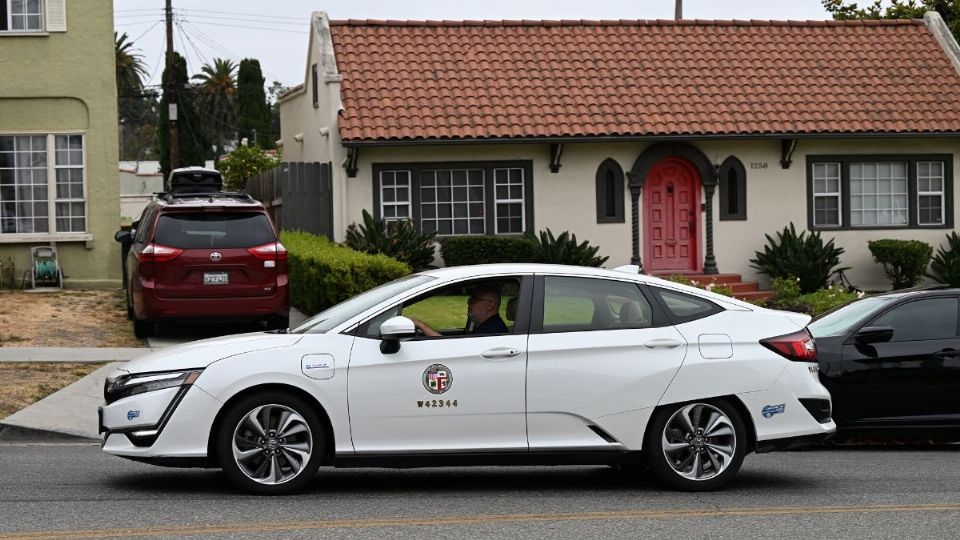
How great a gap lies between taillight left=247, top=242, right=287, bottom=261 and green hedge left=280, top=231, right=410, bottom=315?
2.27ft

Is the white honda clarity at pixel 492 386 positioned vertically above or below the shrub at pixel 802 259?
below

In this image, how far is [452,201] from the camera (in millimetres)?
25969

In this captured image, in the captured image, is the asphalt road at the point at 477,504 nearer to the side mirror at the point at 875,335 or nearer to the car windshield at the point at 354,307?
the car windshield at the point at 354,307

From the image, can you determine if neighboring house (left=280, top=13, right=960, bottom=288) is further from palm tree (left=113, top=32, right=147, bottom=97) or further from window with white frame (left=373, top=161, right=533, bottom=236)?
palm tree (left=113, top=32, right=147, bottom=97)

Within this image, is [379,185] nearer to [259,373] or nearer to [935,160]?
[935,160]

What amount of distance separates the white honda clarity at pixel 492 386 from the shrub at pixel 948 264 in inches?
657

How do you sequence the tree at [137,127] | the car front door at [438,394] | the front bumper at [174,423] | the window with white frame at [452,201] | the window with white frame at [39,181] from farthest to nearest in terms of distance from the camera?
the tree at [137,127]
the window with white frame at [452,201]
the window with white frame at [39,181]
the car front door at [438,394]
the front bumper at [174,423]

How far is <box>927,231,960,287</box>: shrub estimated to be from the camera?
25.5 m

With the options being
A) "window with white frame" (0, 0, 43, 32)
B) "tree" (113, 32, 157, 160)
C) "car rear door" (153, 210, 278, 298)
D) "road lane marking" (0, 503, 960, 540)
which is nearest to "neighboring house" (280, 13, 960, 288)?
"window with white frame" (0, 0, 43, 32)

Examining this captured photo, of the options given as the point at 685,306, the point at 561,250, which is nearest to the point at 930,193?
the point at 561,250

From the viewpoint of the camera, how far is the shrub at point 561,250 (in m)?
24.9

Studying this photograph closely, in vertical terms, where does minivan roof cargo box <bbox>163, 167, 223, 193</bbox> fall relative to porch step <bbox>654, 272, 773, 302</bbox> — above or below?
above

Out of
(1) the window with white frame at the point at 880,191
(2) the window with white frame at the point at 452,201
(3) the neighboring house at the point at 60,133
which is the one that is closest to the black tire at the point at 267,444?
(3) the neighboring house at the point at 60,133

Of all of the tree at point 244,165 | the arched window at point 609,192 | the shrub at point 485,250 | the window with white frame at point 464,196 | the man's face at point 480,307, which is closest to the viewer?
the man's face at point 480,307
